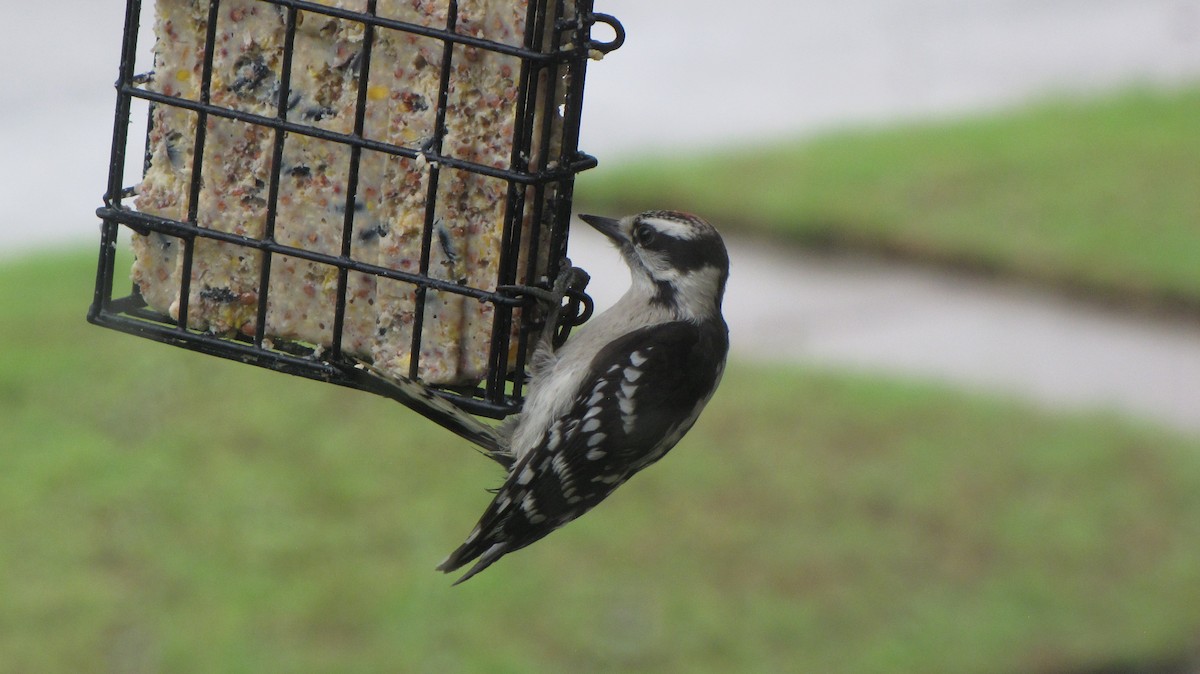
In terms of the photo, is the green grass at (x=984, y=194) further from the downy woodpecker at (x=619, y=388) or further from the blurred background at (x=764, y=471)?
the downy woodpecker at (x=619, y=388)

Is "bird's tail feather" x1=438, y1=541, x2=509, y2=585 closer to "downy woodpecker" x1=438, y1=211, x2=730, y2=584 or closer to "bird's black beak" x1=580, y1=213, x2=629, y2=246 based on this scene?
"downy woodpecker" x1=438, y1=211, x2=730, y2=584

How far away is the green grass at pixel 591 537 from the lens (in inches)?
221

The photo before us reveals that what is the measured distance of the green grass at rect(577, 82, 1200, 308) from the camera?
8.61 metres

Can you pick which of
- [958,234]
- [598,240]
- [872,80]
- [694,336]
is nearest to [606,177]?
[598,240]

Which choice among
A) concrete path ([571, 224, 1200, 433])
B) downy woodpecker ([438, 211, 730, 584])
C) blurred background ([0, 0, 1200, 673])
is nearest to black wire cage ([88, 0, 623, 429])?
downy woodpecker ([438, 211, 730, 584])

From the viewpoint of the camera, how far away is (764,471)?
6688 mm

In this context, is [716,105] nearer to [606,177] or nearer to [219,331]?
[606,177]

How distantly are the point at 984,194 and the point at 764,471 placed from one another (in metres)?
3.32

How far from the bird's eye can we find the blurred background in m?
2.18

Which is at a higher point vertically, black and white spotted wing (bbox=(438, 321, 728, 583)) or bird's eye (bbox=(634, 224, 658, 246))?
bird's eye (bbox=(634, 224, 658, 246))

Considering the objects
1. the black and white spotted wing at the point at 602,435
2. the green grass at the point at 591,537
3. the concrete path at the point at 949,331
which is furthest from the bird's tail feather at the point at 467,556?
the concrete path at the point at 949,331

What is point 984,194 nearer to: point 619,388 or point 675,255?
point 675,255

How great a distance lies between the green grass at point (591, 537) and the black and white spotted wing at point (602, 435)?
1.94 m

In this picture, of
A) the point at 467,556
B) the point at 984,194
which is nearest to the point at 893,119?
the point at 984,194
